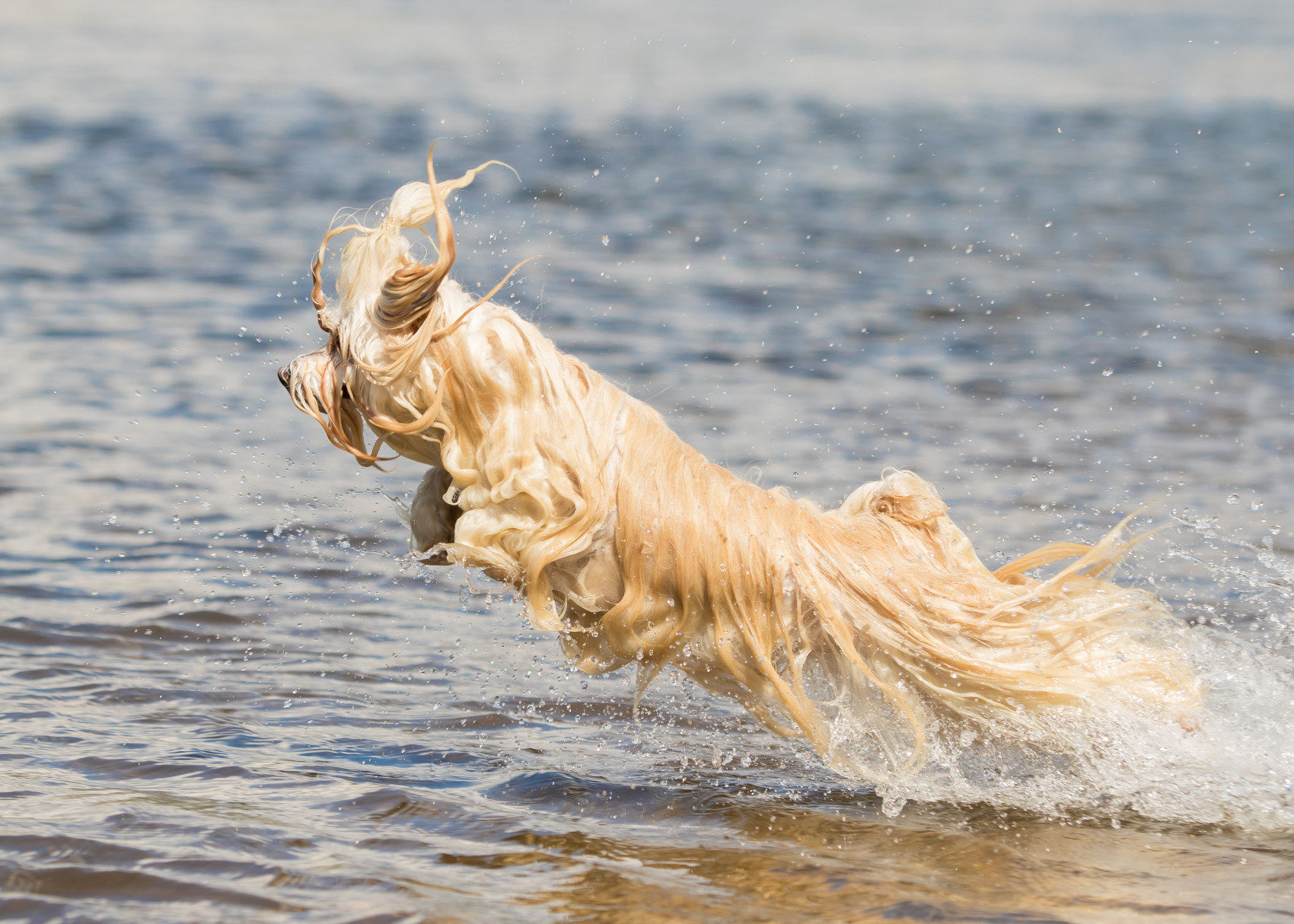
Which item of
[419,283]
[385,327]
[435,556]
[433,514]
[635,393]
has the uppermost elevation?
[419,283]

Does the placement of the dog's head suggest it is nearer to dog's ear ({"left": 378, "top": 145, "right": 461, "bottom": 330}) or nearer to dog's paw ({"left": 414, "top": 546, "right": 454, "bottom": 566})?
dog's ear ({"left": 378, "top": 145, "right": 461, "bottom": 330})

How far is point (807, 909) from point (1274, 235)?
12.2 metres

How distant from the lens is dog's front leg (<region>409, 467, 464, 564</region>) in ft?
14.8

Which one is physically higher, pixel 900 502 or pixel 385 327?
pixel 385 327

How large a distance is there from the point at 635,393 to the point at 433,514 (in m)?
4.89

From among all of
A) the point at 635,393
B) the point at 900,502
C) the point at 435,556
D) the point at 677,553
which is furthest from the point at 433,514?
the point at 635,393

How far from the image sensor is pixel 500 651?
6328mm

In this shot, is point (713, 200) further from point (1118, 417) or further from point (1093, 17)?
point (1093, 17)

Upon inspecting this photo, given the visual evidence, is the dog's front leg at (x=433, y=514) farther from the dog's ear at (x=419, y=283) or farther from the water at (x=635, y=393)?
the dog's ear at (x=419, y=283)

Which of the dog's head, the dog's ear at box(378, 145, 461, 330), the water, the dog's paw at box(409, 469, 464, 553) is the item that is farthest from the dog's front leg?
the dog's ear at box(378, 145, 461, 330)

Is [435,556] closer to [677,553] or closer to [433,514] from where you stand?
[433,514]

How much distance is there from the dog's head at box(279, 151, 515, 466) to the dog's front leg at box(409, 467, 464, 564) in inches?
4.1

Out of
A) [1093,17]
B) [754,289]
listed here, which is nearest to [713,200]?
[754,289]

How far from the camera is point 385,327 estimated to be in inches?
165
